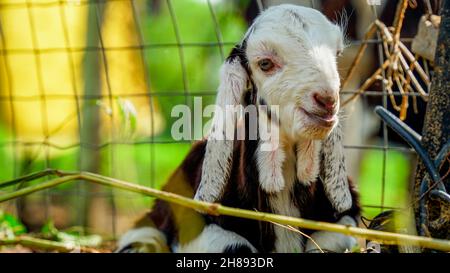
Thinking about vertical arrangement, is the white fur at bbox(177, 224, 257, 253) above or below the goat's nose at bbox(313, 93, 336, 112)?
below

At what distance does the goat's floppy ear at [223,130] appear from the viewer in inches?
91.7

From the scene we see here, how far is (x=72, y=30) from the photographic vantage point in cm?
620

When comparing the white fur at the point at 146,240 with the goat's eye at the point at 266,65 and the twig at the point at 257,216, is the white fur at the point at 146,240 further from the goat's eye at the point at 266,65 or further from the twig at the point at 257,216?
the twig at the point at 257,216

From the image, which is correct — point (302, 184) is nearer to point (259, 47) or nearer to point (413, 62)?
point (259, 47)

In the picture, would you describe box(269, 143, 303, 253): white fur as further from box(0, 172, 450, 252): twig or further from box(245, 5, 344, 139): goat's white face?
box(0, 172, 450, 252): twig

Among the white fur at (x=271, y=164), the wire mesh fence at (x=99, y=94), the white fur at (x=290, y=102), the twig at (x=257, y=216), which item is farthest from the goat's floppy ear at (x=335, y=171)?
the wire mesh fence at (x=99, y=94)

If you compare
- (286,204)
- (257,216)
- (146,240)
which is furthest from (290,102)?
(146,240)

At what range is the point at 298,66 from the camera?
2143 millimetres

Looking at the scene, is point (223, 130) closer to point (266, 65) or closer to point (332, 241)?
point (266, 65)

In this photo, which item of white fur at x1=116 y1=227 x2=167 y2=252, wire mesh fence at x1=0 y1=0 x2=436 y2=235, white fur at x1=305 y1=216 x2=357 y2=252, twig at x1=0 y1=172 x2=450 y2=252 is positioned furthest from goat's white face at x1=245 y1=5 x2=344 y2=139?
wire mesh fence at x1=0 y1=0 x2=436 y2=235

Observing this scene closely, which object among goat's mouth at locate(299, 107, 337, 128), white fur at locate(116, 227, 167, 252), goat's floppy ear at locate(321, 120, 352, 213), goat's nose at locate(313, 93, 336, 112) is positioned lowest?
white fur at locate(116, 227, 167, 252)

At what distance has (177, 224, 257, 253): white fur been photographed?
92.7 inches

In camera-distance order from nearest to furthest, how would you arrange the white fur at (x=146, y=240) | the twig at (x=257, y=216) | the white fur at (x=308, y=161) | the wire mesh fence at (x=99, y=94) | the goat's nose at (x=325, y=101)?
the twig at (x=257, y=216)
the goat's nose at (x=325, y=101)
the white fur at (x=308, y=161)
the white fur at (x=146, y=240)
the wire mesh fence at (x=99, y=94)

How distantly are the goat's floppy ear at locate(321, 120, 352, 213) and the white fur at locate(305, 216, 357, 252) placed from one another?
0.17ft
